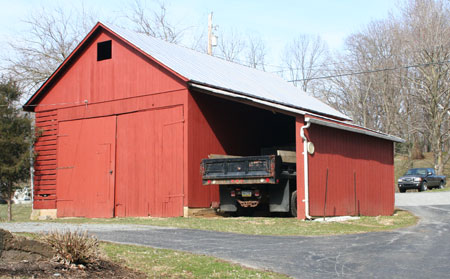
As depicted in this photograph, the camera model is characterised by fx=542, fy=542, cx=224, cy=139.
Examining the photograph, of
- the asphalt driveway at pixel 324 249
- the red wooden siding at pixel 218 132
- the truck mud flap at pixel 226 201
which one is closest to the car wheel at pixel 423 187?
the red wooden siding at pixel 218 132

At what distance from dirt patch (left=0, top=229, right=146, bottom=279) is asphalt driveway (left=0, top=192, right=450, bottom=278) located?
255cm

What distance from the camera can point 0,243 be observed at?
6.74 metres

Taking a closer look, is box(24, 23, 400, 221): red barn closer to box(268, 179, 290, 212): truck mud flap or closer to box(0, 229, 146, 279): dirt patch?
box(268, 179, 290, 212): truck mud flap

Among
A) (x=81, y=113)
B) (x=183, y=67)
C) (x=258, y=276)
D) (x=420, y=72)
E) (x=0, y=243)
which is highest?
(x=420, y=72)

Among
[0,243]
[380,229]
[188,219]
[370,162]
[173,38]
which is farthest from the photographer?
[173,38]

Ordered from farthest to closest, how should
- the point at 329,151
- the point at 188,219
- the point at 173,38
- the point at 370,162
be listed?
the point at 173,38
the point at 370,162
the point at 329,151
the point at 188,219

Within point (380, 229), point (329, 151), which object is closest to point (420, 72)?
point (329, 151)

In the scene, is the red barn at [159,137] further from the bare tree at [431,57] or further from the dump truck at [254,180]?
the bare tree at [431,57]

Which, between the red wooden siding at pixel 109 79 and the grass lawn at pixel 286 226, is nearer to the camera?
the grass lawn at pixel 286 226

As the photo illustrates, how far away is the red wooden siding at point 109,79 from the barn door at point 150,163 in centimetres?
99

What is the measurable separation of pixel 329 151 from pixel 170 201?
220 inches

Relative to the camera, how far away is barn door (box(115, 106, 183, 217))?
18344 millimetres

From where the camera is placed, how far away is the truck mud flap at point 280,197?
16734mm

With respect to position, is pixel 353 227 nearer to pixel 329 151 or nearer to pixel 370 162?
pixel 329 151
